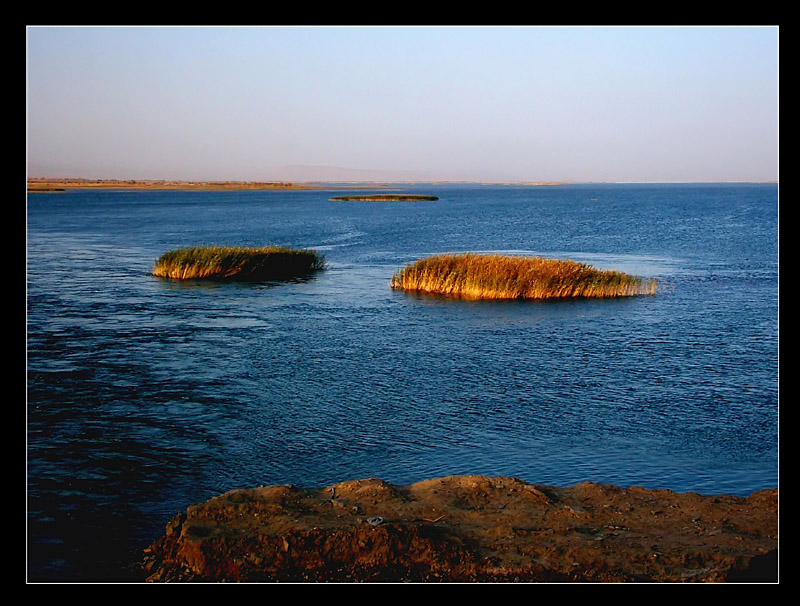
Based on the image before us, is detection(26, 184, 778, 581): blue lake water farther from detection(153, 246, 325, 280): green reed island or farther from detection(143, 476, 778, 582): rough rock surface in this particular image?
detection(153, 246, 325, 280): green reed island

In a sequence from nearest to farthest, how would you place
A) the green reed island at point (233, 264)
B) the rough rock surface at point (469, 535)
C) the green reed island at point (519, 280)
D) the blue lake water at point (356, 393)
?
the rough rock surface at point (469, 535) → the blue lake water at point (356, 393) → the green reed island at point (519, 280) → the green reed island at point (233, 264)

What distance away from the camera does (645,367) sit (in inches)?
966

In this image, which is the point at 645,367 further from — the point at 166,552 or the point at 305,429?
the point at 166,552

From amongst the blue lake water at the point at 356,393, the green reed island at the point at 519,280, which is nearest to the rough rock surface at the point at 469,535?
the blue lake water at the point at 356,393

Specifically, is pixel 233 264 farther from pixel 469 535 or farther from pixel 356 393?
pixel 469 535

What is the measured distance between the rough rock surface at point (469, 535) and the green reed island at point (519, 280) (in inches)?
890

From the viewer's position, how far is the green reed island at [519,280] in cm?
3634

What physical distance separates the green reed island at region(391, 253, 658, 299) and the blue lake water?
4.41ft

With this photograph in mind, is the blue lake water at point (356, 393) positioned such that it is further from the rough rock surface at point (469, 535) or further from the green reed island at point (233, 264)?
the green reed island at point (233, 264)

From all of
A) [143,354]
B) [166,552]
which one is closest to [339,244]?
[143,354]

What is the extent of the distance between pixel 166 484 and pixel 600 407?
1036cm

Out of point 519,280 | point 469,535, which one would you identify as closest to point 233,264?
point 519,280

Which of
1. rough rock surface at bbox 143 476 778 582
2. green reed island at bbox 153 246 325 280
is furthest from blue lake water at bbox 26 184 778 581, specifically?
green reed island at bbox 153 246 325 280

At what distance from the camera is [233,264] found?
142 feet
